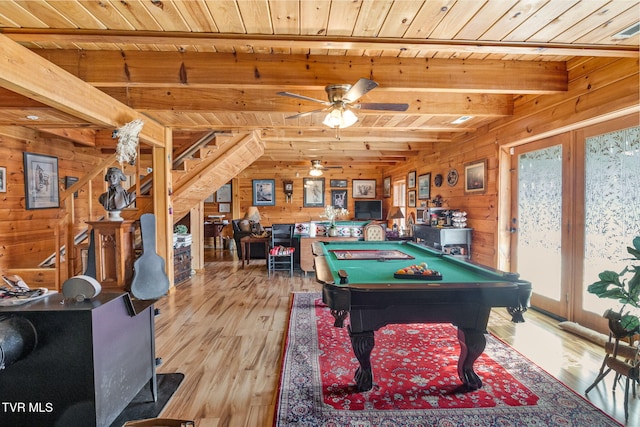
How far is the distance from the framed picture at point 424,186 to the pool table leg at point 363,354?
4943 mm

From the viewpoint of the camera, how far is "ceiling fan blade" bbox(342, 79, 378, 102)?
2.27 metres

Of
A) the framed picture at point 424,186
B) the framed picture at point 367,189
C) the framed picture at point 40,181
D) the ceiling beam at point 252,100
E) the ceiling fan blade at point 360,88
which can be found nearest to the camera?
the ceiling fan blade at point 360,88

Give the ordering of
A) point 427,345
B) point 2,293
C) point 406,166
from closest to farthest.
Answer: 1. point 2,293
2. point 427,345
3. point 406,166

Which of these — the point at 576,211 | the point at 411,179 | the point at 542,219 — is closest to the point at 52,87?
the point at 576,211

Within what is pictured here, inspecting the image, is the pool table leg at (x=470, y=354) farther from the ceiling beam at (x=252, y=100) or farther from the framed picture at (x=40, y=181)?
the framed picture at (x=40, y=181)

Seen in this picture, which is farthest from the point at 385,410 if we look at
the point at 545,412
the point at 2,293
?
the point at 2,293

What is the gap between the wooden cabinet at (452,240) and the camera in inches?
189

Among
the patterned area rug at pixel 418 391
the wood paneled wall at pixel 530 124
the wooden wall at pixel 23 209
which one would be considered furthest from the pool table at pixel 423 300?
the wooden wall at pixel 23 209

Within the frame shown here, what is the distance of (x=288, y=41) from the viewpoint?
228 centimetres

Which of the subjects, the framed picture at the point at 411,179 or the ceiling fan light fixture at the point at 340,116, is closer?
the ceiling fan light fixture at the point at 340,116

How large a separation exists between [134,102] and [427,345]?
4.16 meters

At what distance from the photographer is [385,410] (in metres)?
1.93

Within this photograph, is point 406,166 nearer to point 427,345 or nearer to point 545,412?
point 427,345

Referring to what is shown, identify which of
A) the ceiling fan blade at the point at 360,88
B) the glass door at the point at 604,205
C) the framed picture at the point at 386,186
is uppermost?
the ceiling fan blade at the point at 360,88
